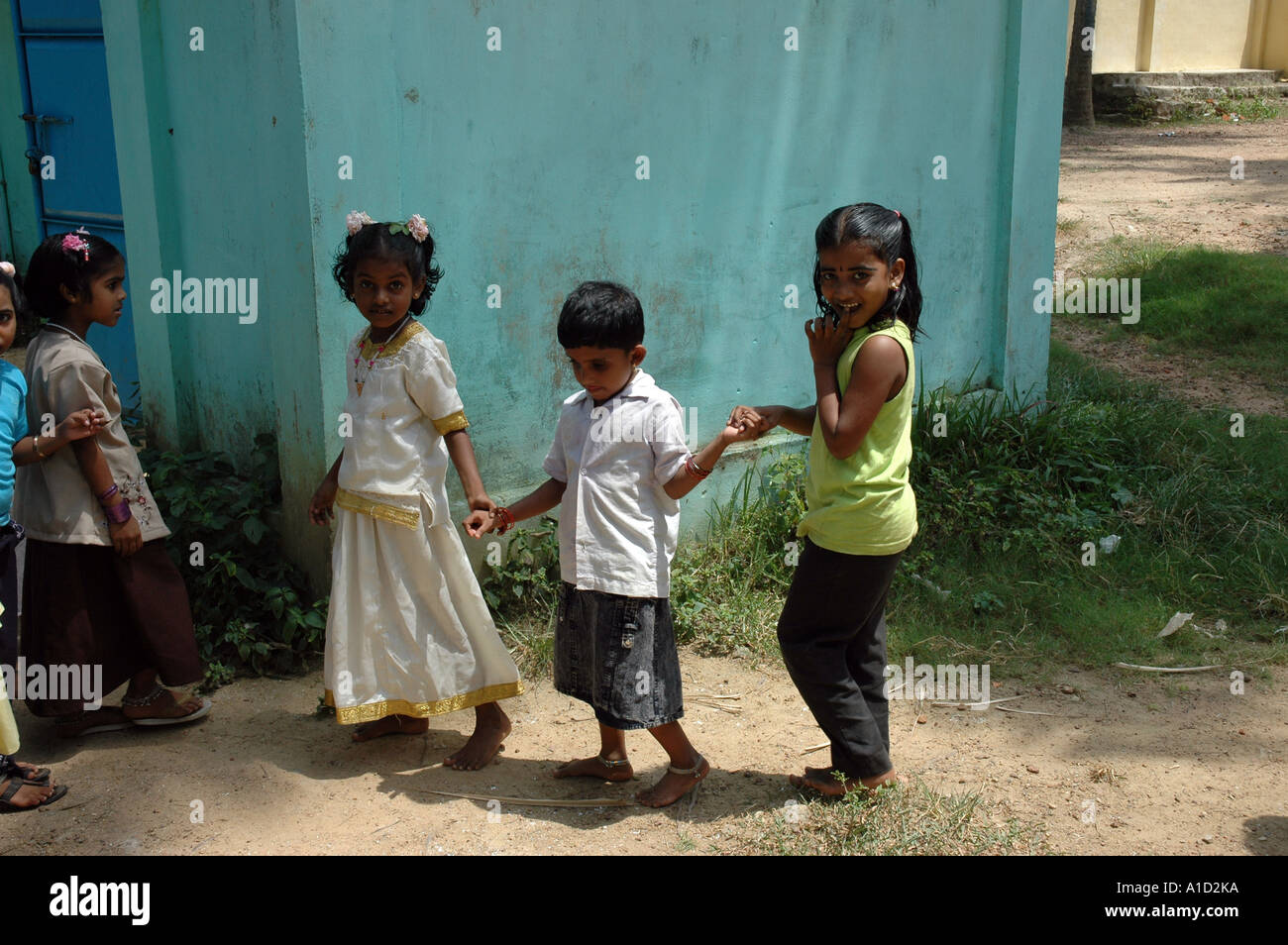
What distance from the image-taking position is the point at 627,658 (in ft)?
9.59

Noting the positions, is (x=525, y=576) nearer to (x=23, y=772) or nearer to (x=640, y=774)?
(x=640, y=774)

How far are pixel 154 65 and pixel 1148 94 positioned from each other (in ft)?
45.9

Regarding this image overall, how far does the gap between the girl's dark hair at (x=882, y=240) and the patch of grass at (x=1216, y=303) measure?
463cm

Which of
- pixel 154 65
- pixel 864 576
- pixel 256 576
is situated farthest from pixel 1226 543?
pixel 154 65

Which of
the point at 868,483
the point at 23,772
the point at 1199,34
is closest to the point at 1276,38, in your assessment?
the point at 1199,34

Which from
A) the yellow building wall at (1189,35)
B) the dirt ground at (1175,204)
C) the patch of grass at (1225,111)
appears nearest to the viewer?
the dirt ground at (1175,204)

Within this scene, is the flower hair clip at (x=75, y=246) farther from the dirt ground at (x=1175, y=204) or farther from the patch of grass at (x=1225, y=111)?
the patch of grass at (x=1225, y=111)

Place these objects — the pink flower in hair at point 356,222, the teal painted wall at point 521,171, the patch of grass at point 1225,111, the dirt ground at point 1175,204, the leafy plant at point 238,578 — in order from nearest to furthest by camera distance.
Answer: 1. the pink flower in hair at point 356,222
2. the teal painted wall at point 521,171
3. the leafy plant at point 238,578
4. the dirt ground at point 1175,204
5. the patch of grass at point 1225,111

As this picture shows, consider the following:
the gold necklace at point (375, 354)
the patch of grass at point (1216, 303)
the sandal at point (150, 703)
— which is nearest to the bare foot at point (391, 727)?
the sandal at point (150, 703)

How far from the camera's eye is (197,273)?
4273 millimetres

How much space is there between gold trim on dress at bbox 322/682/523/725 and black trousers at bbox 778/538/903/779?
2.87 ft

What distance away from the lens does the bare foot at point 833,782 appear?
3.02m

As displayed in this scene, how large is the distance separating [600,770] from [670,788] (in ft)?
0.75

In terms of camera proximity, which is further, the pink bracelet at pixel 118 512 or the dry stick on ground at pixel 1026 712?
the dry stick on ground at pixel 1026 712
